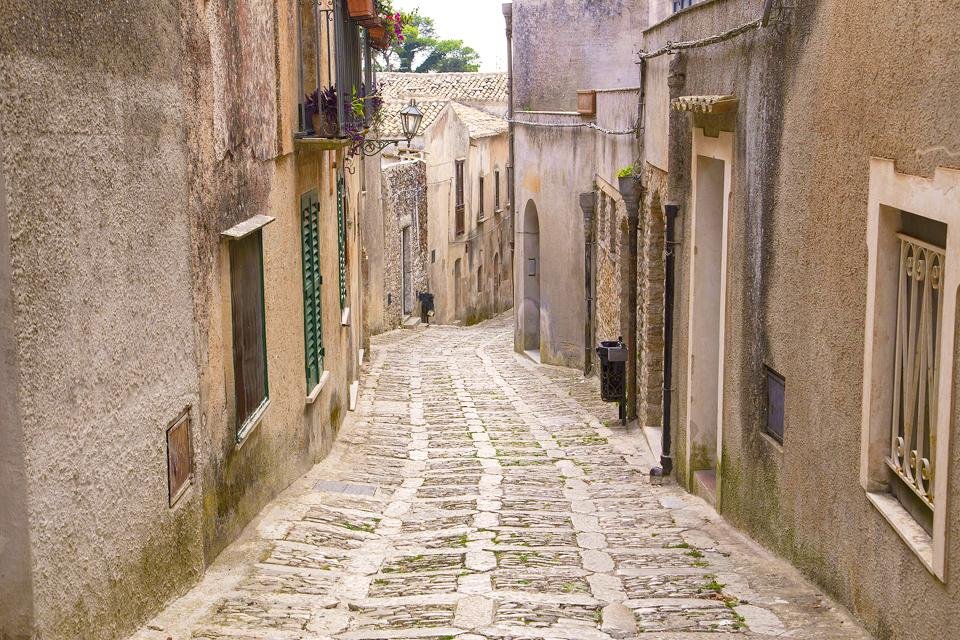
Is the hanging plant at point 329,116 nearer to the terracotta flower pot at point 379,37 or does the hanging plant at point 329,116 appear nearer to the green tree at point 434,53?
the terracotta flower pot at point 379,37

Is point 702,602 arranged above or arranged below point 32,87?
below

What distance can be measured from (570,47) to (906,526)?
18.5 m

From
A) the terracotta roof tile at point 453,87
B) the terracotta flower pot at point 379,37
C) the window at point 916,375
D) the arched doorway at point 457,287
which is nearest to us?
the window at point 916,375

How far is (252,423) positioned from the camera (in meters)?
7.70

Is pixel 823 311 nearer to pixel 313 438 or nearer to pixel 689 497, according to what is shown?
pixel 689 497

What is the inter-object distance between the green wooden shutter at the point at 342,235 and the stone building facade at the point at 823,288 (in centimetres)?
449

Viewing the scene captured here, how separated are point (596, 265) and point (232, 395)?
1073 cm

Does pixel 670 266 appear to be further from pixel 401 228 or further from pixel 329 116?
pixel 401 228

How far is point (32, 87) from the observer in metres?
4.11

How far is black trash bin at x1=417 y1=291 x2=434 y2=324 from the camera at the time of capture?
30.2 m

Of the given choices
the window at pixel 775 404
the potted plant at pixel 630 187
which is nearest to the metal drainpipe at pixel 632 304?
the potted plant at pixel 630 187

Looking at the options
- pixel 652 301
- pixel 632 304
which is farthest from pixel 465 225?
pixel 652 301

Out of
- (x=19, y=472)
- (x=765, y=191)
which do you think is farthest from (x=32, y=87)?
(x=765, y=191)

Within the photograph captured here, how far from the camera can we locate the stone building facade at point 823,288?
474cm
